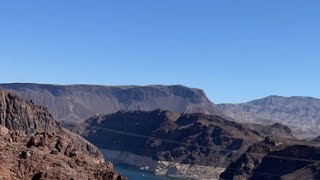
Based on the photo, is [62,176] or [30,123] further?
[30,123]

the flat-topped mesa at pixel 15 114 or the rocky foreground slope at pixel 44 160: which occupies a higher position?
the flat-topped mesa at pixel 15 114

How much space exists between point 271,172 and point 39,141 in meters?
128

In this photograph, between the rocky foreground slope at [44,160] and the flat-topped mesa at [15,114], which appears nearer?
the rocky foreground slope at [44,160]

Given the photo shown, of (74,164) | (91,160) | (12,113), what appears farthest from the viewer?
(12,113)

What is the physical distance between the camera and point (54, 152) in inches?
2704

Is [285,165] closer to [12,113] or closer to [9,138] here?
[12,113]

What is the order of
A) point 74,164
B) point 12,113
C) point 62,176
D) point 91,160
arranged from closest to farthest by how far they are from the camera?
point 62,176, point 74,164, point 91,160, point 12,113

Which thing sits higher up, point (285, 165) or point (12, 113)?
point (12, 113)

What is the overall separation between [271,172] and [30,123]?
253ft

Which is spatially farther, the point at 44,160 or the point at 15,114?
the point at 15,114

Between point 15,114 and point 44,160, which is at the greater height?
point 15,114

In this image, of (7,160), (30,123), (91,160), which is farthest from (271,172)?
(7,160)

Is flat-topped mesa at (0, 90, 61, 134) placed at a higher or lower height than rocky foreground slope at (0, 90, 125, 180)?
higher

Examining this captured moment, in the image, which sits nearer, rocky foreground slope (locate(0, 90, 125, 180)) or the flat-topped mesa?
rocky foreground slope (locate(0, 90, 125, 180))
